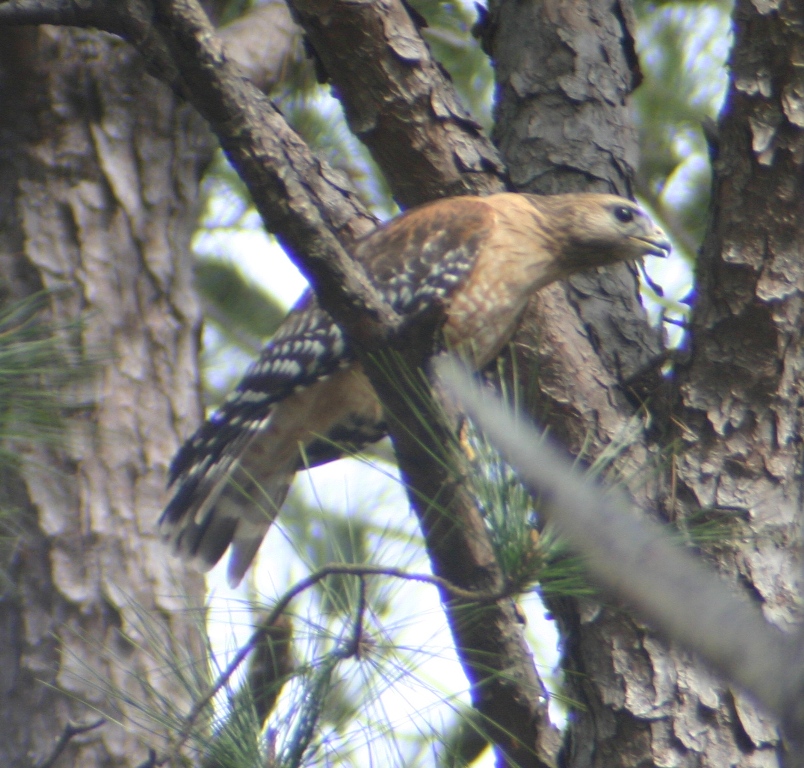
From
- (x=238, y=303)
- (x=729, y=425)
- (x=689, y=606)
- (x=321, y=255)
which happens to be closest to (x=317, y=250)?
(x=321, y=255)

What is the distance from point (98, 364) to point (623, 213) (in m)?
1.50

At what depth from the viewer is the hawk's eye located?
2.77 m

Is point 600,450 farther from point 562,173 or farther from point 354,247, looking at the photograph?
point 354,247

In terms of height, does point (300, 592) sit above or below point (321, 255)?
below

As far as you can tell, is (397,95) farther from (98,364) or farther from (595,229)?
(98,364)

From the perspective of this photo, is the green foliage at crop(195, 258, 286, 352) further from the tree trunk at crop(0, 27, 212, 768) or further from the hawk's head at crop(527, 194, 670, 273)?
the hawk's head at crop(527, 194, 670, 273)

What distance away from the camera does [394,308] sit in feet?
9.47

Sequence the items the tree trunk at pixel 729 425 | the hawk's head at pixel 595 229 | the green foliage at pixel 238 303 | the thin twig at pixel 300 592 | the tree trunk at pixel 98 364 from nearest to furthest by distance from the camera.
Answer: the thin twig at pixel 300 592
the tree trunk at pixel 729 425
the tree trunk at pixel 98 364
the hawk's head at pixel 595 229
the green foliage at pixel 238 303

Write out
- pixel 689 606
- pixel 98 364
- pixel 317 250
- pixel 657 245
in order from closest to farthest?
pixel 689 606 → pixel 317 250 → pixel 98 364 → pixel 657 245

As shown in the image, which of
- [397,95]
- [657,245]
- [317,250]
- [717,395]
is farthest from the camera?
[657,245]

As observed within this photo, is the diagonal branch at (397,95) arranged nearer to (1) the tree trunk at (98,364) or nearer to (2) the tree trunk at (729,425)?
(2) the tree trunk at (729,425)

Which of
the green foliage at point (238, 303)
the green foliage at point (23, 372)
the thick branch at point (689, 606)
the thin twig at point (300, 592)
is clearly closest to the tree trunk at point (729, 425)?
the thin twig at point (300, 592)

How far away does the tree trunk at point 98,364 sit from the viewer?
2.65m

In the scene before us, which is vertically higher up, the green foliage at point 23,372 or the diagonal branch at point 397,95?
the diagonal branch at point 397,95
